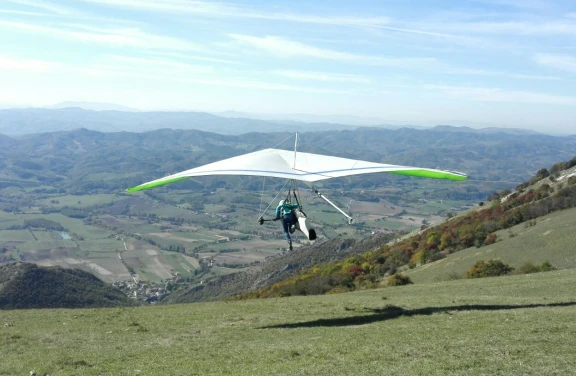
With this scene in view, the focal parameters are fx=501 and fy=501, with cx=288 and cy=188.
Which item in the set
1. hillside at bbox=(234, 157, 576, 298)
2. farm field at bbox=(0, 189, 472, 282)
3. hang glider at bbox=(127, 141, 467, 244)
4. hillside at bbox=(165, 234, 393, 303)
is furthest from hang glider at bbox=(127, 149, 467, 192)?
farm field at bbox=(0, 189, 472, 282)

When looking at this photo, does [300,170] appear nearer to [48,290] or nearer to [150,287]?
[48,290]

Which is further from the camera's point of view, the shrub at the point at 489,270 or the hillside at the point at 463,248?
the hillside at the point at 463,248

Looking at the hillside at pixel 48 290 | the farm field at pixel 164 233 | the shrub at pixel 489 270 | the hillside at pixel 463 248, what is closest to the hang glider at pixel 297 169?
the hillside at pixel 463 248

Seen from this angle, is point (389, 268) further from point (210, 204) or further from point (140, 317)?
point (210, 204)

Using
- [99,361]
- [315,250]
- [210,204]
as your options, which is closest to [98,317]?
[99,361]

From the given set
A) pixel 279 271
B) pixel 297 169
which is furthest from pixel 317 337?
pixel 279 271

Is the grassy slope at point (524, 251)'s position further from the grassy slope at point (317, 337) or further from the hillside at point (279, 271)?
the hillside at point (279, 271)
